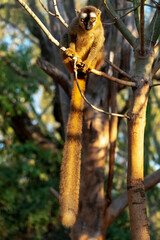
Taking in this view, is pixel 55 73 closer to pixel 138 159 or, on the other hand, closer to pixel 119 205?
pixel 138 159

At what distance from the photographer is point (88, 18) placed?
147 inches

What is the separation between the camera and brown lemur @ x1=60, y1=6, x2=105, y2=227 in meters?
3.04

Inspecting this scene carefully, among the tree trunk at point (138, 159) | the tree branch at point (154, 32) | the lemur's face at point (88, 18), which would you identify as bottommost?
the tree trunk at point (138, 159)

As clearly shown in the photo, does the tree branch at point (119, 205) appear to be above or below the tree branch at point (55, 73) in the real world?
below

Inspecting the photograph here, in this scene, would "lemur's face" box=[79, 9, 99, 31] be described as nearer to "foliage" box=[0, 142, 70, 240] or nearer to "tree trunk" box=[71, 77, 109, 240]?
"tree trunk" box=[71, 77, 109, 240]

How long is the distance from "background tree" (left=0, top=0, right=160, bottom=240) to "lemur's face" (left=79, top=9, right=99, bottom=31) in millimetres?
207

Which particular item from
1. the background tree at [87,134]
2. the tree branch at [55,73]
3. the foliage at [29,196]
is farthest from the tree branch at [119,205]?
the foliage at [29,196]

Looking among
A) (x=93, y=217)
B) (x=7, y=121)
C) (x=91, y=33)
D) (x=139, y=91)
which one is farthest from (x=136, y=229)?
(x=7, y=121)

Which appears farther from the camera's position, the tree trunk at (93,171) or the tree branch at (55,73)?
the tree trunk at (93,171)

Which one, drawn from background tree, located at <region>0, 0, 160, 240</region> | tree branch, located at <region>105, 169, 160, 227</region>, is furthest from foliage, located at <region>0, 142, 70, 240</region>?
tree branch, located at <region>105, 169, 160, 227</region>

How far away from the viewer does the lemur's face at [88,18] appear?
3697 millimetres

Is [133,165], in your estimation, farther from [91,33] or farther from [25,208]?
[25,208]

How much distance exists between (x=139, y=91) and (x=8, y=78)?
5.76 m

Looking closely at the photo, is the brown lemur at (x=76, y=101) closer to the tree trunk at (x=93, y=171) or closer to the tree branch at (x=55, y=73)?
the tree branch at (x=55, y=73)
